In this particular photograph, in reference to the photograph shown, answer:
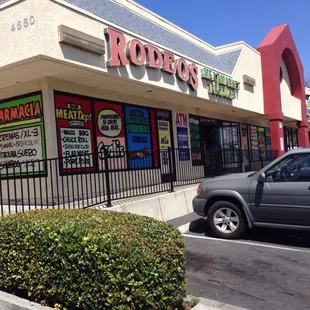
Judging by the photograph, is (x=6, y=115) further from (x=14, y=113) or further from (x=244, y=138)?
(x=244, y=138)

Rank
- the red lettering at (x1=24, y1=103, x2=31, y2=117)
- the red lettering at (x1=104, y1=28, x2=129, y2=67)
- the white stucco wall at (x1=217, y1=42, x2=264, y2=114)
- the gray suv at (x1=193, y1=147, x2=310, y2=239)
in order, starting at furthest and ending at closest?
the white stucco wall at (x1=217, y1=42, x2=264, y2=114) → the red lettering at (x1=24, y1=103, x2=31, y2=117) → the red lettering at (x1=104, y1=28, x2=129, y2=67) → the gray suv at (x1=193, y1=147, x2=310, y2=239)

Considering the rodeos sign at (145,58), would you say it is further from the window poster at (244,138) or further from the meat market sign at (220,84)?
the window poster at (244,138)

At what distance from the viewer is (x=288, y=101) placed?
20875mm

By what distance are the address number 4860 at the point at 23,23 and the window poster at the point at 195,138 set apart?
8.76m

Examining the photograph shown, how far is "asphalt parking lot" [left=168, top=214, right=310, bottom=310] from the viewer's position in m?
4.27

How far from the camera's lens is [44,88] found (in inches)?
339

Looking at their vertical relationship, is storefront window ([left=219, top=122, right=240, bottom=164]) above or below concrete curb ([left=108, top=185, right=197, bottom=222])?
above

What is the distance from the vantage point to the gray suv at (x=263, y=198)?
6383 millimetres

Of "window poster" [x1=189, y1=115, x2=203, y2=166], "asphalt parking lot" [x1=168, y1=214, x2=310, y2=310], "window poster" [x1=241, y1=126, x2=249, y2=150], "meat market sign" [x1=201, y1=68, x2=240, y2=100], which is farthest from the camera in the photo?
"window poster" [x1=241, y1=126, x2=249, y2=150]

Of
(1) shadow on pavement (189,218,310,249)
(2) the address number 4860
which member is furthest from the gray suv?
(2) the address number 4860

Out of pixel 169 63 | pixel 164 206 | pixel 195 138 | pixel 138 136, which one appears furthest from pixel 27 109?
pixel 195 138

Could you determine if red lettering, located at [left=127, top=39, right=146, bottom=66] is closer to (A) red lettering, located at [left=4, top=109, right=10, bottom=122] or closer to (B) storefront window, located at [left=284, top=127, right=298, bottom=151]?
(A) red lettering, located at [left=4, top=109, right=10, bottom=122]

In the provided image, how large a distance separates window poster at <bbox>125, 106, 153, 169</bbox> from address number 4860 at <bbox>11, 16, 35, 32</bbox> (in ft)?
15.1

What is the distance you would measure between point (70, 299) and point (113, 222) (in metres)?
0.91
